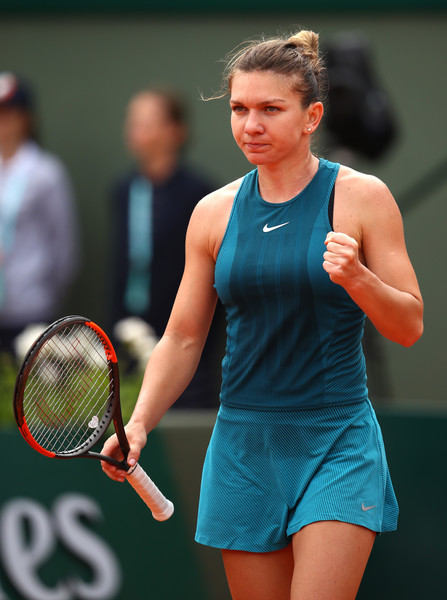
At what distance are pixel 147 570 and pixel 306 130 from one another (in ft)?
7.57

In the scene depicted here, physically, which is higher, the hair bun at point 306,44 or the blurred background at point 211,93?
the hair bun at point 306,44

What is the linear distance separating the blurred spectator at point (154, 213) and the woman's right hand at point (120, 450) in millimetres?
2890

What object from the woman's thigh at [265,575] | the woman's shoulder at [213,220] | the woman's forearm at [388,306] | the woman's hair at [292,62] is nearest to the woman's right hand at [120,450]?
the woman's thigh at [265,575]

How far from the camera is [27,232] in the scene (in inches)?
225

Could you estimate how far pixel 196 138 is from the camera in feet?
21.7

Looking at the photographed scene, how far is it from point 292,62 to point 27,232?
3.41 metres

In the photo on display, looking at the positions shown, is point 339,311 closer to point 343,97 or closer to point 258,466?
point 258,466

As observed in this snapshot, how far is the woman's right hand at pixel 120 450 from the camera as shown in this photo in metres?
2.54

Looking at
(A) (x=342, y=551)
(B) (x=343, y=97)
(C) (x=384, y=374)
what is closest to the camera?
(A) (x=342, y=551)

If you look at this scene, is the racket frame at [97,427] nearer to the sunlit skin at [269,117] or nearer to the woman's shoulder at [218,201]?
the woman's shoulder at [218,201]

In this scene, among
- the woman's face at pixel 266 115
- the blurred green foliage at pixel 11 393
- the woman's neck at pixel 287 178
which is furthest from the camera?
the blurred green foliage at pixel 11 393

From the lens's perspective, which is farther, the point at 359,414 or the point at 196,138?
the point at 196,138

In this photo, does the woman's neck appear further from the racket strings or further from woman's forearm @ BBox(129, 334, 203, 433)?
the racket strings

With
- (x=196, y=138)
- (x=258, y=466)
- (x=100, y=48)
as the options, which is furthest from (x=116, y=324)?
(x=258, y=466)
